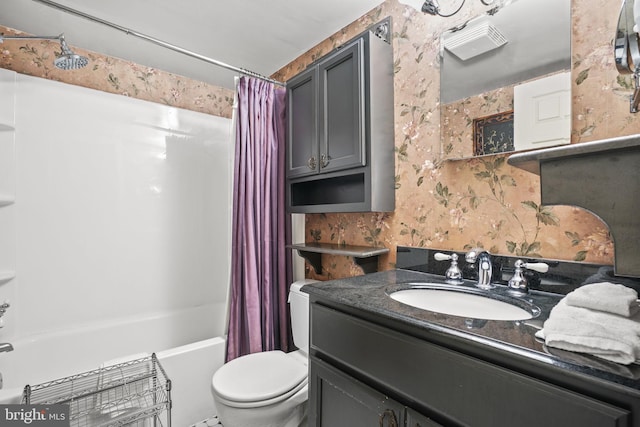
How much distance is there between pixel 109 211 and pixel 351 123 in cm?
170

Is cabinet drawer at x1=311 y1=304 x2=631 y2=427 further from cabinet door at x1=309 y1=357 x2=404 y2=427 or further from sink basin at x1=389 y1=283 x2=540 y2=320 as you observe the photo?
sink basin at x1=389 y1=283 x2=540 y2=320

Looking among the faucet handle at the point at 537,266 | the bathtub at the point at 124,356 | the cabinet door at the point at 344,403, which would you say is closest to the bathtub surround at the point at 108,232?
the bathtub at the point at 124,356

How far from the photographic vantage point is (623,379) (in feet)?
1.74

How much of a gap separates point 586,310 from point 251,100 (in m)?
1.89

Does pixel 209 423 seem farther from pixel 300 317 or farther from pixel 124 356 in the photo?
pixel 300 317

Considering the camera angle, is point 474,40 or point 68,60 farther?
point 68,60

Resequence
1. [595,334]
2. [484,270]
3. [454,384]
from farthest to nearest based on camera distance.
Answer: [484,270], [454,384], [595,334]

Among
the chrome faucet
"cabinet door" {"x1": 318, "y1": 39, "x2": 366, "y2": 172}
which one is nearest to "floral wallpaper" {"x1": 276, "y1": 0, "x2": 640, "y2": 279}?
the chrome faucet

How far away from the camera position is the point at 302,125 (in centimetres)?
194

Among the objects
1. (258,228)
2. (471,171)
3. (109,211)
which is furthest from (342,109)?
(109,211)

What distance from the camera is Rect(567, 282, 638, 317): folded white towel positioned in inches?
25.2

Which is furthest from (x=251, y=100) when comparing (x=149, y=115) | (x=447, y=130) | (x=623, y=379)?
(x=623, y=379)

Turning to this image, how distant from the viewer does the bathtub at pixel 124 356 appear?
5.74 feet

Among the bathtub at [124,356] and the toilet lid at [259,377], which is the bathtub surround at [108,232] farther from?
the toilet lid at [259,377]
